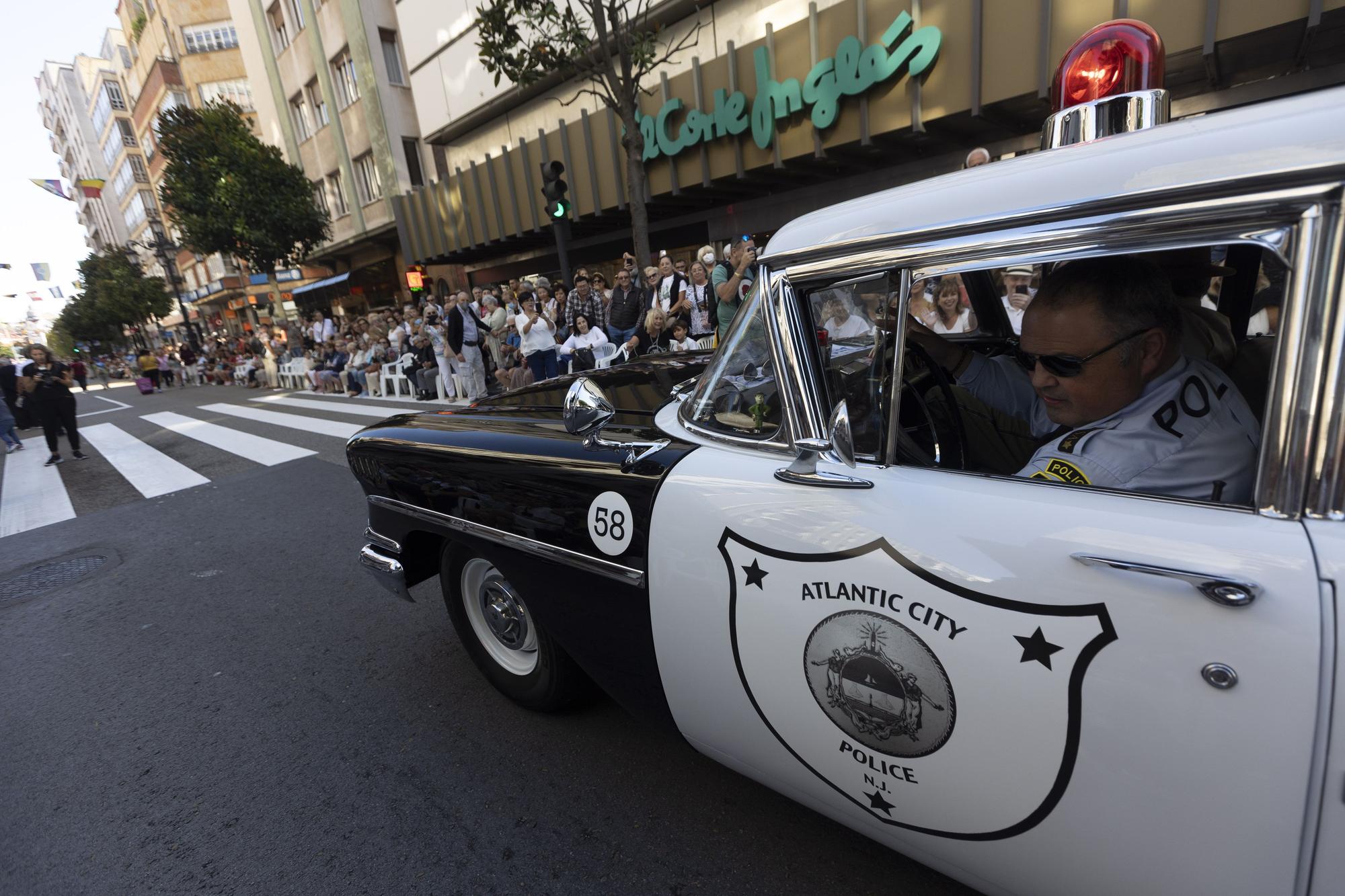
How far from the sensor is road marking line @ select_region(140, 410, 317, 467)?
8.07 metres

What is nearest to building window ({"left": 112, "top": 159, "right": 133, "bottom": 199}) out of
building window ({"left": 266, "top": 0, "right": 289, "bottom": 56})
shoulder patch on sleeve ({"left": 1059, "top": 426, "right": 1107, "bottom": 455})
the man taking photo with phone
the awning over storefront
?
building window ({"left": 266, "top": 0, "right": 289, "bottom": 56})

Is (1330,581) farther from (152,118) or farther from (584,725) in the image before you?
(152,118)

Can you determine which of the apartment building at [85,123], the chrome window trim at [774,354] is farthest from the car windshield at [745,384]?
the apartment building at [85,123]

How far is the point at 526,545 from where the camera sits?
2.00 metres

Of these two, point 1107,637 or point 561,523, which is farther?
point 561,523

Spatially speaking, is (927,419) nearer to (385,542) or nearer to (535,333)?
(385,542)

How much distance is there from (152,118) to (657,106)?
153 ft

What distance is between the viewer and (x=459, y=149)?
1834 centimetres

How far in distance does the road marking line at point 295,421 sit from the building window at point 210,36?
32.9 m

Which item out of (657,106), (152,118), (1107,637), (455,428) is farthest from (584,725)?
(152,118)

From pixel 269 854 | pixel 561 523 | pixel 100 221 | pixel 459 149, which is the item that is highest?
pixel 100 221

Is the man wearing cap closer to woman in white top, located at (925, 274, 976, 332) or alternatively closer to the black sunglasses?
woman in white top, located at (925, 274, 976, 332)

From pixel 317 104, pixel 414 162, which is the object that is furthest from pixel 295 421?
pixel 317 104

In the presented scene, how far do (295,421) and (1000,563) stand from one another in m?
12.0
